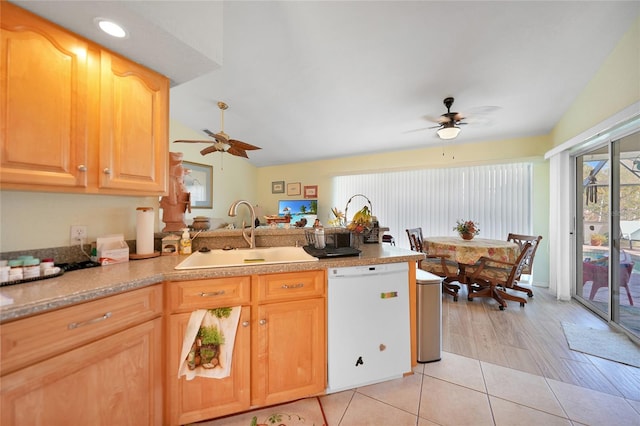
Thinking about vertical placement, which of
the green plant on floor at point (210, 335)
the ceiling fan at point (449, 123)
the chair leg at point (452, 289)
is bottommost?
the chair leg at point (452, 289)

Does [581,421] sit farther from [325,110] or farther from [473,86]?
[325,110]

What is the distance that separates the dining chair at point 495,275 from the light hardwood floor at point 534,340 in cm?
13

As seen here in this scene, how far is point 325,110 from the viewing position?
3.31m

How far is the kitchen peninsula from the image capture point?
0.79 meters

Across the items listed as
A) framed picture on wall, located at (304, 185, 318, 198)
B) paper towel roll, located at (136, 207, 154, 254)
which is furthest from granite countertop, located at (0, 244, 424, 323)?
framed picture on wall, located at (304, 185, 318, 198)

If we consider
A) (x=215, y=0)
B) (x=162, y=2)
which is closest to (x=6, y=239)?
(x=162, y=2)

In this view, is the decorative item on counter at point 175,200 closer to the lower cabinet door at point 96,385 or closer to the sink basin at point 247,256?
the sink basin at point 247,256

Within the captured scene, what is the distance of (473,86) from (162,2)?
113 inches

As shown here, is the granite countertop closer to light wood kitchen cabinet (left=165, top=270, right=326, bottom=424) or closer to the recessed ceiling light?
light wood kitchen cabinet (left=165, top=270, right=326, bottom=424)

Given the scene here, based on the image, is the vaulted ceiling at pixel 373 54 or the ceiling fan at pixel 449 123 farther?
the ceiling fan at pixel 449 123

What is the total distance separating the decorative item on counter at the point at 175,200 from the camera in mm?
1714

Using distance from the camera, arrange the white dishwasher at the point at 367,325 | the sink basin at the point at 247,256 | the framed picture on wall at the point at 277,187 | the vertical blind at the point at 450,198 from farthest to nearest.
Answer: the framed picture on wall at the point at 277,187
the vertical blind at the point at 450,198
the sink basin at the point at 247,256
the white dishwasher at the point at 367,325

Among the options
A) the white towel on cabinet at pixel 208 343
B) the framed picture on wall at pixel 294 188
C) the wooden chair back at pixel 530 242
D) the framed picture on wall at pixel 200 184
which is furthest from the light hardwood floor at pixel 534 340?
the framed picture on wall at pixel 200 184

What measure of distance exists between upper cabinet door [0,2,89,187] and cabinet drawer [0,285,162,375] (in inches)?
24.6
